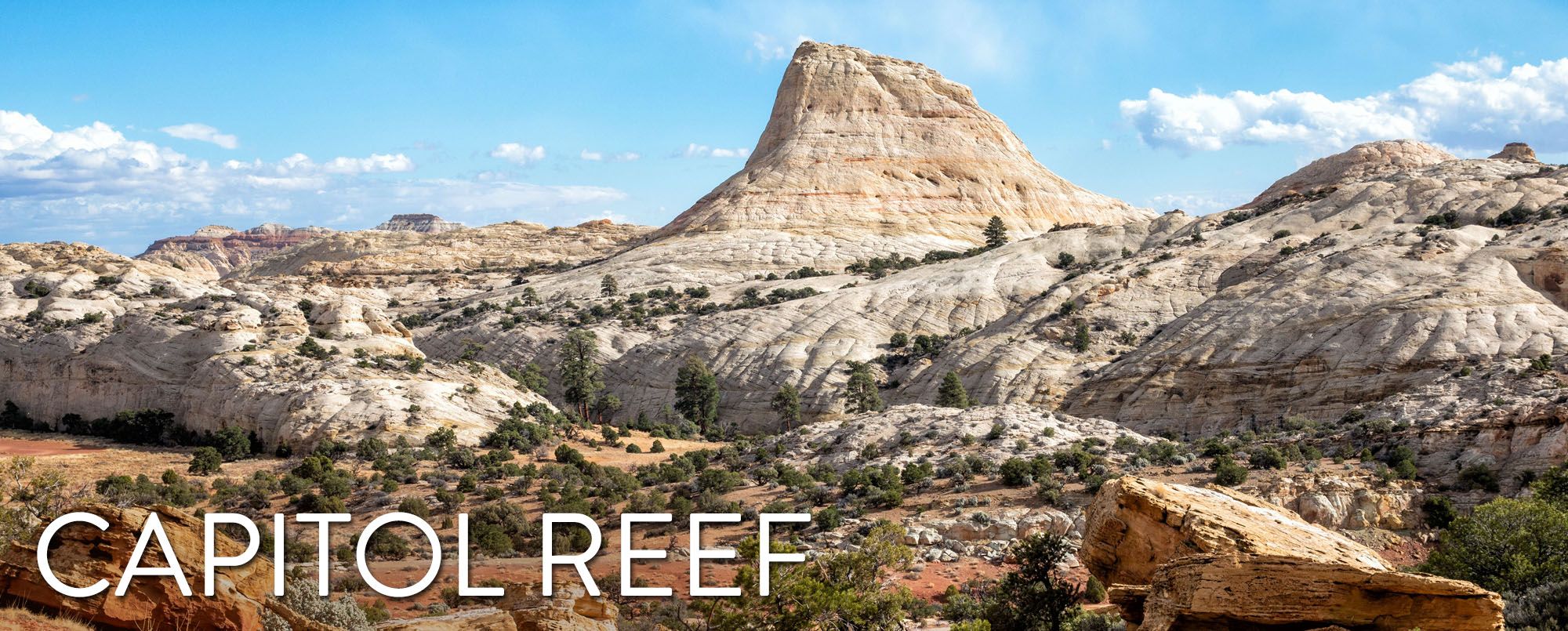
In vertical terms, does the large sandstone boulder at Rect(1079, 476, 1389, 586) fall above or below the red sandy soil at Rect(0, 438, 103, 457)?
above

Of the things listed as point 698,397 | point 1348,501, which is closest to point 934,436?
point 1348,501

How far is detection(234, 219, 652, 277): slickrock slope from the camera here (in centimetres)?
13700

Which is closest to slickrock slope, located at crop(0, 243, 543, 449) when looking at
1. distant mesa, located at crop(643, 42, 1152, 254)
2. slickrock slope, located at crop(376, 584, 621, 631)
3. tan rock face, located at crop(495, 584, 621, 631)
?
tan rock face, located at crop(495, 584, 621, 631)

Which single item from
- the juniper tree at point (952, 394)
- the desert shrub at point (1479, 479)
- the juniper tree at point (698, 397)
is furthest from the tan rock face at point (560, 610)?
the juniper tree at point (698, 397)

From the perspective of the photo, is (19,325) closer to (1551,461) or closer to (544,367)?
(544,367)

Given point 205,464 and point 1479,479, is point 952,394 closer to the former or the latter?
point 1479,479

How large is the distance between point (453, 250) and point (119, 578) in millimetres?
136959

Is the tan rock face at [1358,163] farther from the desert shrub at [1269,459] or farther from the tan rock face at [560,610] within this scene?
the tan rock face at [560,610]

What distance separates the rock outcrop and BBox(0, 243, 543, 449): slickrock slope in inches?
1543

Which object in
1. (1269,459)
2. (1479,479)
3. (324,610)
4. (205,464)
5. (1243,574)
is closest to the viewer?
(1243,574)

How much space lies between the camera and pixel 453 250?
5822 inches

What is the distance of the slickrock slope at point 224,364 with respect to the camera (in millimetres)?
53406

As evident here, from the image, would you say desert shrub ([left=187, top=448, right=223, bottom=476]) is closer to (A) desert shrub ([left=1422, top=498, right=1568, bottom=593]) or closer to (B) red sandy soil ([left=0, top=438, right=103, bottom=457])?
(B) red sandy soil ([left=0, top=438, right=103, bottom=457])

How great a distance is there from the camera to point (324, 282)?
12169 cm
